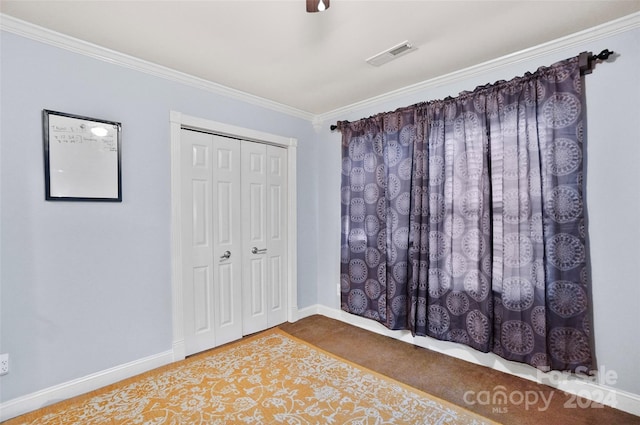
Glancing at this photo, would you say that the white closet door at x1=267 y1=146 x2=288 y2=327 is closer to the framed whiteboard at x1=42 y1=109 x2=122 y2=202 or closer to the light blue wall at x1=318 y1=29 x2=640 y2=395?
Result: the framed whiteboard at x1=42 y1=109 x2=122 y2=202

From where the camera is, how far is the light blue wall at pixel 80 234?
77.4 inches

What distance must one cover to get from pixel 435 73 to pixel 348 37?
40.6 inches

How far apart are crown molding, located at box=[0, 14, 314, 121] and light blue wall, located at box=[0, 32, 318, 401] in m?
0.04

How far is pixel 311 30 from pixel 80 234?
218 centimetres

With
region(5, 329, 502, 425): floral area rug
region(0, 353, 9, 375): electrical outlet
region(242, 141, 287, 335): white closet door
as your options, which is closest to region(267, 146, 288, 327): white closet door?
region(242, 141, 287, 335): white closet door

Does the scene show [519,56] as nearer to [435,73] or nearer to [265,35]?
[435,73]

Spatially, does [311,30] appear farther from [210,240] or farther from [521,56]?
[210,240]

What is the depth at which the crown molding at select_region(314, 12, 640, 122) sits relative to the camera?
198 cm

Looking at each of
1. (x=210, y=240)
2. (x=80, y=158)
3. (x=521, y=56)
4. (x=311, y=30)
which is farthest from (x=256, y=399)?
(x=521, y=56)

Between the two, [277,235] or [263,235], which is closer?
[263,235]

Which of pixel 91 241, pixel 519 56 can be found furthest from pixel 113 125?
pixel 519 56

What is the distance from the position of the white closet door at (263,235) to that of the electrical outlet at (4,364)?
5.78ft

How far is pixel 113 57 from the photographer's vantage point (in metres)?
2.31

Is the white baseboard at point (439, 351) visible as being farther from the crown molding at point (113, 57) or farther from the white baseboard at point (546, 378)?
the crown molding at point (113, 57)
